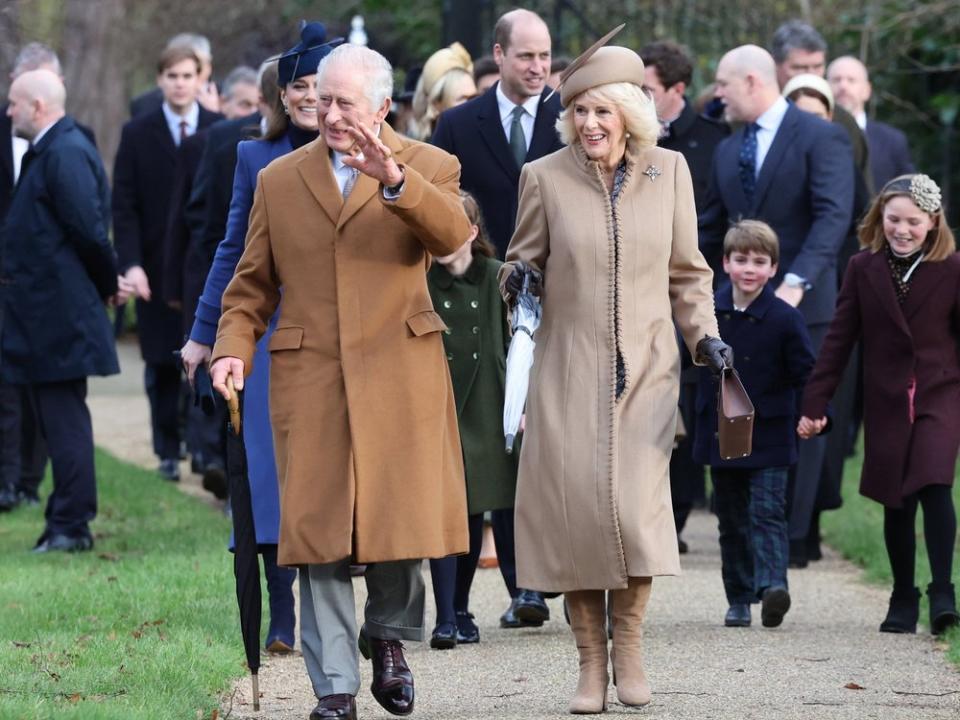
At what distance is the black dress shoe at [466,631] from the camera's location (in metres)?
7.80

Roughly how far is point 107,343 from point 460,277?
2.68 metres

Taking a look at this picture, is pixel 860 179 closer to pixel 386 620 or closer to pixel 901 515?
pixel 901 515

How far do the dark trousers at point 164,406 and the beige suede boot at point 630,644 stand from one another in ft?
22.0

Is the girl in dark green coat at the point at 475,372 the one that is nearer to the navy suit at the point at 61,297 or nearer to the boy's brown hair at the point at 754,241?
the boy's brown hair at the point at 754,241

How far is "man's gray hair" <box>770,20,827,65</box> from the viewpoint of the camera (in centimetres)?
1109

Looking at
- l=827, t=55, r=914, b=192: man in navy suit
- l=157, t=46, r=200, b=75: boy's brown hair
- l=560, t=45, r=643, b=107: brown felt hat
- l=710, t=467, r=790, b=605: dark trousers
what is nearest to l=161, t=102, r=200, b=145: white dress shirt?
l=157, t=46, r=200, b=75: boy's brown hair

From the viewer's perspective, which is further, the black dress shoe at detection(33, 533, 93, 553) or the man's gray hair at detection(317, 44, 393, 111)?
the black dress shoe at detection(33, 533, 93, 553)

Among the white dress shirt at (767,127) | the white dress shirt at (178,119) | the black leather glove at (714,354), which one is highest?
the white dress shirt at (178,119)

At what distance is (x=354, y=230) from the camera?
5.98m

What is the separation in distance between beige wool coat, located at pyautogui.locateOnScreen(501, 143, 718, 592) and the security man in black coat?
3468 millimetres

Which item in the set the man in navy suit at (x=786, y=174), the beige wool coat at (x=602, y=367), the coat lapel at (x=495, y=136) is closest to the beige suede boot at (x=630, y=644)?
the beige wool coat at (x=602, y=367)

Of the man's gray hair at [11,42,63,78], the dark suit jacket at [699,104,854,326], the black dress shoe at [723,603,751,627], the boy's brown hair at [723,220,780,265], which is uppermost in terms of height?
the man's gray hair at [11,42,63,78]

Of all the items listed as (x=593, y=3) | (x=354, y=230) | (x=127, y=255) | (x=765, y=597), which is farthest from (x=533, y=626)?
(x=593, y=3)

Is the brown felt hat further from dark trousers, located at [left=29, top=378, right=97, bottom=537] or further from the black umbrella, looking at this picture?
dark trousers, located at [left=29, top=378, right=97, bottom=537]
